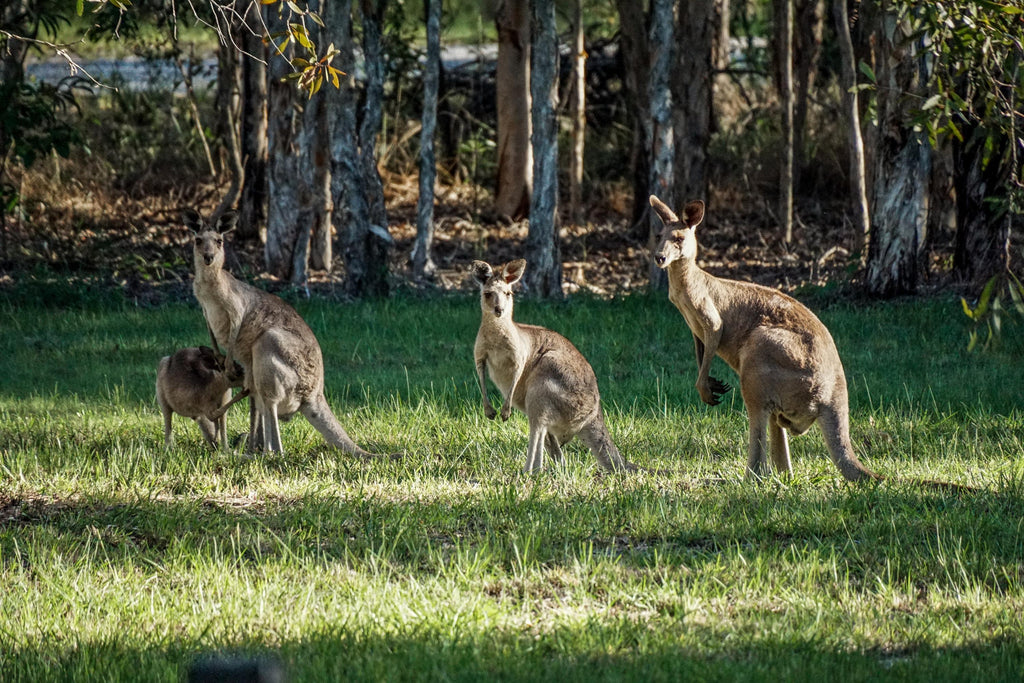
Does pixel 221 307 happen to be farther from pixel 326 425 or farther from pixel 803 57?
pixel 803 57

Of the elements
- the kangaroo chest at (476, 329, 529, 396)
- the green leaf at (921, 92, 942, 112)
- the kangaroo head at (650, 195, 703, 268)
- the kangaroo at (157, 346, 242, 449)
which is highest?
the green leaf at (921, 92, 942, 112)

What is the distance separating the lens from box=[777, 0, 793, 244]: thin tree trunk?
42.6 feet

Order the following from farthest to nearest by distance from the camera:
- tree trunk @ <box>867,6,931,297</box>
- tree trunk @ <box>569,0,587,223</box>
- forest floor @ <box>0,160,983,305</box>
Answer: tree trunk @ <box>569,0,587,223</box>, forest floor @ <box>0,160,983,305</box>, tree trunk @ <box>867,6,931,297</box>

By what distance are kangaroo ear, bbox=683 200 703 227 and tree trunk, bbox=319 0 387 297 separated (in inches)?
203

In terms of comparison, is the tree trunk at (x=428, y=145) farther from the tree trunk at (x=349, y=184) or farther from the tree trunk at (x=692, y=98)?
the tree trunk at (x=692, y=98)

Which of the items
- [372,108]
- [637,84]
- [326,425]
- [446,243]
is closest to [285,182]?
[372,108]

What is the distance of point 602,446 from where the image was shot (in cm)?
578

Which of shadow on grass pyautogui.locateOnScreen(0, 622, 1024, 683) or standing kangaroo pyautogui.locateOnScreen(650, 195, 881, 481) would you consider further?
standing kangaroo pyautogui.locateOnScreen(650, 195, 881, 481)

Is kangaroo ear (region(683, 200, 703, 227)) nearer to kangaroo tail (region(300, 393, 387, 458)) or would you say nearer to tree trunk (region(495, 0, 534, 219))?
kangaroo tail (region(300, 393, 387, 458))

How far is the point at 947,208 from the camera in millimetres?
13266

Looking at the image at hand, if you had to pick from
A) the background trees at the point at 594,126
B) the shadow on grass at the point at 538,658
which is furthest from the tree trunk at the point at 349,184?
the shadow on grass at the point at 538,658

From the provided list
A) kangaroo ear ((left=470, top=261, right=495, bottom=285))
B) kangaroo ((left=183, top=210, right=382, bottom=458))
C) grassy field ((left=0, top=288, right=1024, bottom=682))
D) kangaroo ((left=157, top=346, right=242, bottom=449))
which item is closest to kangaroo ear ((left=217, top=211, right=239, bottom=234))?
kangaroo ((left=183, top=210, right=382, bottom=458))

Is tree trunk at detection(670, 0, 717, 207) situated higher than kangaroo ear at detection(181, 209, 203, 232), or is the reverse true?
tree trunk at detection(670, 0, 717, 207)

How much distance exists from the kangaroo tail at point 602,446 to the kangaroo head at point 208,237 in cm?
216
